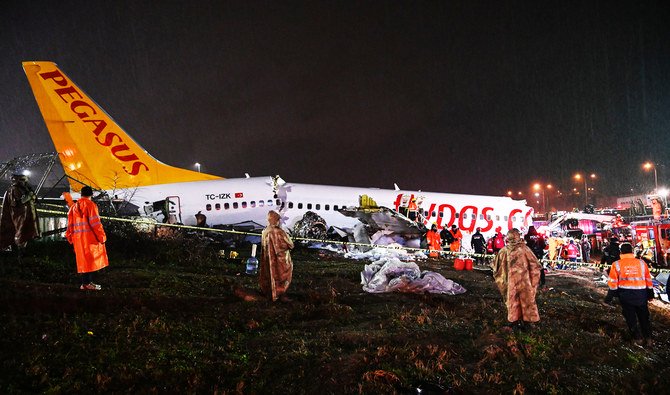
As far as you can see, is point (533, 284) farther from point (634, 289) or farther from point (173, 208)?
point (173, 208)

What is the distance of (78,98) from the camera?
16.9m

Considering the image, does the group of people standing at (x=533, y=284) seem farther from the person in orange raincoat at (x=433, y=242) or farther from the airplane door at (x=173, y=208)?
the airplane door at (x=173, y=208)

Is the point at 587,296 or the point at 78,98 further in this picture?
the point at 78,98

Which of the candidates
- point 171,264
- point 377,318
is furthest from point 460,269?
point 171,264

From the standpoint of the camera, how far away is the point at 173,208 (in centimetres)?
1798

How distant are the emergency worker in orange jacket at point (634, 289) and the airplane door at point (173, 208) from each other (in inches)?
629

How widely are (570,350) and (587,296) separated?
623 centimetres

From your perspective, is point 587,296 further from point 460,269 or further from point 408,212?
point 408,212

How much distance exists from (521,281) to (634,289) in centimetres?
197

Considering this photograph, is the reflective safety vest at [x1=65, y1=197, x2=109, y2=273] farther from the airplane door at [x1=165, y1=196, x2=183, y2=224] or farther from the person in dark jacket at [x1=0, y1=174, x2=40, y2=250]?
the airplane door at [x1=165, y1=196, x2=183, y2=224]

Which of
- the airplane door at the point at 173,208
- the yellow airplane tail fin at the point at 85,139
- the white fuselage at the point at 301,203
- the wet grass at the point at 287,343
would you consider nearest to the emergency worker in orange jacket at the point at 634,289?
the wet grass at the point at 287,343

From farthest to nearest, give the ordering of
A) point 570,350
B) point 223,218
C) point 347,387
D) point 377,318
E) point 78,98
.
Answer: point 223,218
point 78,98
point 377,318
point 570,350
point 347,387

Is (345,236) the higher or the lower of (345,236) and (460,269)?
the higher

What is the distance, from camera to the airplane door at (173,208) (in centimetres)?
1784
